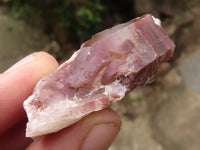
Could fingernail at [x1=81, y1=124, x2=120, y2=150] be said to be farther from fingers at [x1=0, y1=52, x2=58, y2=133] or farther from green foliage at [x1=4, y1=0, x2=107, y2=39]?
green foliage at [x1=4, y1=0, x2=107, y2=39]

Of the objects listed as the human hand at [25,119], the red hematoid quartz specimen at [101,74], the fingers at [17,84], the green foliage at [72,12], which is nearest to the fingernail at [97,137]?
the human hand at [25,119]

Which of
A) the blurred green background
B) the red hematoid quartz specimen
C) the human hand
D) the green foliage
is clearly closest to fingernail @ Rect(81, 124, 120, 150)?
the human hand

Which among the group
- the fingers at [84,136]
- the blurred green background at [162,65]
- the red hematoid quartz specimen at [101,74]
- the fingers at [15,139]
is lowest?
the blurred green background at [162,65]

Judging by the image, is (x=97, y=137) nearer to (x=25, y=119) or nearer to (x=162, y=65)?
(x=25, y=119)

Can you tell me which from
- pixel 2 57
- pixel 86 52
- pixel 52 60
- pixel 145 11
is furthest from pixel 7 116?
pixel 2 57

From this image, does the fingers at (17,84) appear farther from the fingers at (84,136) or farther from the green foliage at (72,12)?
the green foliage at (72,12)

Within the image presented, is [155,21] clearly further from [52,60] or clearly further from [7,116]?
[7,116]

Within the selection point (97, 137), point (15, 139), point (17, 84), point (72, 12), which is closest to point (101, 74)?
point (97, 137)
